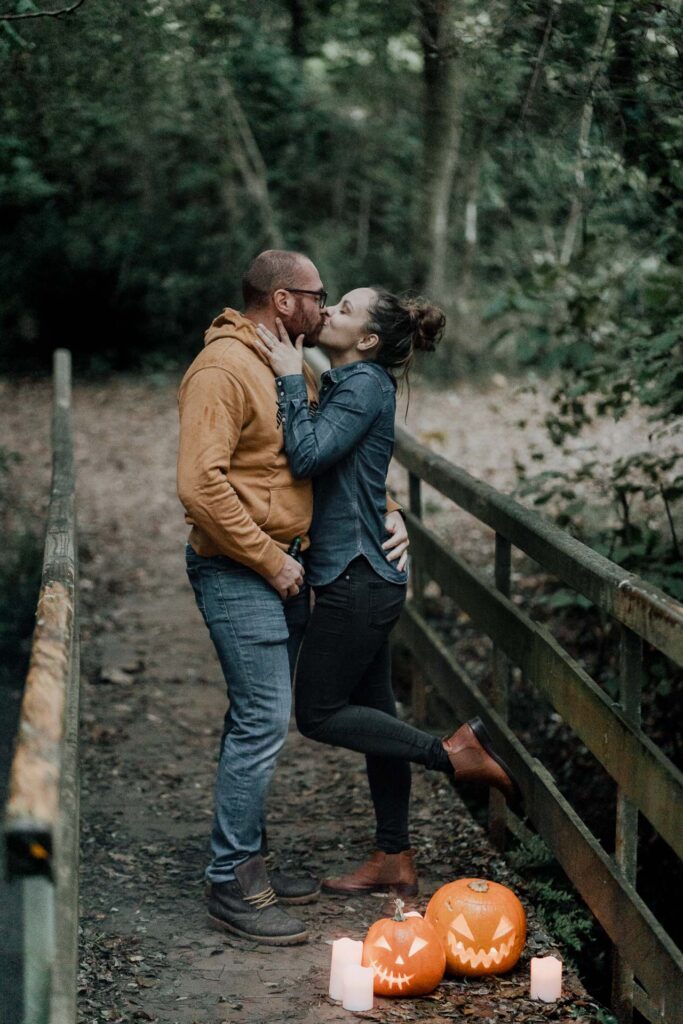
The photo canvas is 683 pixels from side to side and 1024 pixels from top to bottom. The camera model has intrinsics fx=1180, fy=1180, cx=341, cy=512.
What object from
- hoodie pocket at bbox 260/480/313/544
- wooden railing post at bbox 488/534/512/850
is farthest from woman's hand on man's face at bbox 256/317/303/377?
wooden railing post at bbox 488/534/512/850

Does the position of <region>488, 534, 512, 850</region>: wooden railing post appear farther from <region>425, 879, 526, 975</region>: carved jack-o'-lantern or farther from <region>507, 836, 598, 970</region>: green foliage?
<region>425, 879, 526, 975</region>: carved jack-o'-lantern

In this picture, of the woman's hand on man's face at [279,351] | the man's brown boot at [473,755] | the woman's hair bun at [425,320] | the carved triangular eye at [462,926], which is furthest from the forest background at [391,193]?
the carved triangular eye at [462,926]

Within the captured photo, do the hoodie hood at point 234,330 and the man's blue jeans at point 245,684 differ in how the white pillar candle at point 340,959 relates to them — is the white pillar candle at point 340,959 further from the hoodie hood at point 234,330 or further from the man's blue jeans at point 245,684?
the hoodie hood at point 234,330

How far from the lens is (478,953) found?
11.4 feet

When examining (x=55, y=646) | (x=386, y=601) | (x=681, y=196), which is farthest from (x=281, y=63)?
(x=55, y=646)

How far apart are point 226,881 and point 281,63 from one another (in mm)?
11766

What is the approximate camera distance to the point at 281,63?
13680mm

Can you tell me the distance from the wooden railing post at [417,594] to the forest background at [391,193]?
20.6 inches

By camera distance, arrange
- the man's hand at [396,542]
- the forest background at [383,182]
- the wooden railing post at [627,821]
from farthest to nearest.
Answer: the forest background at [383,182] → the man's hand at [396,542] → the wooden railing post at [627,821]

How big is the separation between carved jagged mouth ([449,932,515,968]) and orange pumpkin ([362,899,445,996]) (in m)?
0.08

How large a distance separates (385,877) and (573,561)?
1394 mm

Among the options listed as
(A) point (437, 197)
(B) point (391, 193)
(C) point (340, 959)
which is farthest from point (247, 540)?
(B) point (391, 193)

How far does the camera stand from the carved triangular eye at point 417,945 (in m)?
3.35

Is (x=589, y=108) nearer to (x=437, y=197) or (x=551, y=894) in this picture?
(x=551, y=894)
